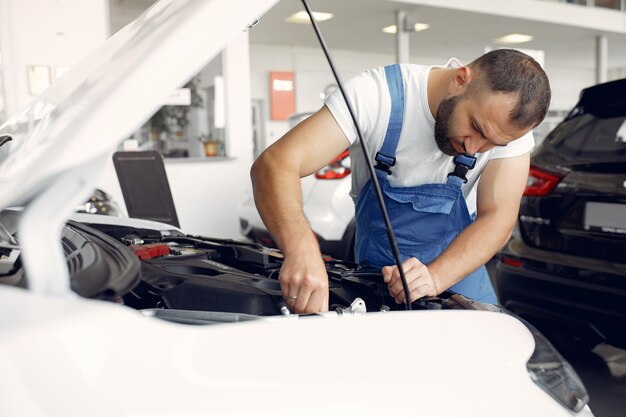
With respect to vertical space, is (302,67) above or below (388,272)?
above

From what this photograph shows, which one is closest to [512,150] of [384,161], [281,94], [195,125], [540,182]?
[384,161]

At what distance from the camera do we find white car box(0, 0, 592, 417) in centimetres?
67

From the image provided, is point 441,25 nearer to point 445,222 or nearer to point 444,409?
point 445,222

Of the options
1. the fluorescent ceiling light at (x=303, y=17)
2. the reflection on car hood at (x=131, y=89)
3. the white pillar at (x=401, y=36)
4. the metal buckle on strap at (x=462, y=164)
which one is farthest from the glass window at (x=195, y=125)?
the reflection on car hood at (x=131, y=89)

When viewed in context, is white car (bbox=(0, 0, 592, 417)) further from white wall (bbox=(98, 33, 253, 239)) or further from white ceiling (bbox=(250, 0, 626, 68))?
white ceiling (bbox=(250, 0, 626, 68))

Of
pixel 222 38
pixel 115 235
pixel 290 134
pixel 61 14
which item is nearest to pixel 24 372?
pixel 222 38

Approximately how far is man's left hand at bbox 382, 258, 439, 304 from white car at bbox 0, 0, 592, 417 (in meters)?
0.28

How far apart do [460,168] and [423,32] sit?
1118 centimetres

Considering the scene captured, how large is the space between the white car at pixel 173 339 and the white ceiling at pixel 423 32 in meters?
8.03

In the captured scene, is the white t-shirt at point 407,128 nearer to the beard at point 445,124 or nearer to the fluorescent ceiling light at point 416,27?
the beard at point 445,124

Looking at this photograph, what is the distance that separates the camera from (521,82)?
1519 millimetres

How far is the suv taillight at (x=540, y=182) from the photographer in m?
2.52

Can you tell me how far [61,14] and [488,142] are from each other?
553cm

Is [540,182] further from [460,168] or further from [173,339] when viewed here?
[173,339]
